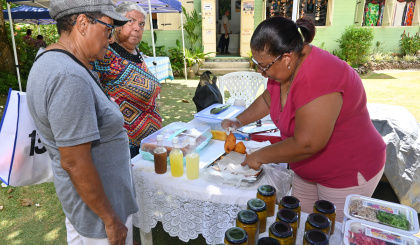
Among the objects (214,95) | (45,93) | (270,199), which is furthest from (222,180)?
(214,95)

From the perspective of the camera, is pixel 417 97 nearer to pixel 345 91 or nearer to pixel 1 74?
pixel 345 91

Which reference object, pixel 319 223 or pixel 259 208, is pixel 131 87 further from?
pixel 319 223

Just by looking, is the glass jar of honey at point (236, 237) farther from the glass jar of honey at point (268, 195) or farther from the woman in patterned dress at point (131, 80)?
the woman in patterned dress at point (131, 80)

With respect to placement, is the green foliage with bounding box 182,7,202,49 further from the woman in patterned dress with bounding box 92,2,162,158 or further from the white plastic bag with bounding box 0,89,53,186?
the white plastic bag with bounding box 0,89,53,186

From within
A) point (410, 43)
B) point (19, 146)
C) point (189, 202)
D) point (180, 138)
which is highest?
point (410, 43)

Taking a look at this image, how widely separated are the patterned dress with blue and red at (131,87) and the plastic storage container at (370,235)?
1.64 m

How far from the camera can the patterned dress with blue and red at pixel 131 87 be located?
1.99 meters

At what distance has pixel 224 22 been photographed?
44.5 feet

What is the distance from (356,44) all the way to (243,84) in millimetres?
9137

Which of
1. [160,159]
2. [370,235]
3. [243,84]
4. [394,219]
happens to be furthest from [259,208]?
[243,84]

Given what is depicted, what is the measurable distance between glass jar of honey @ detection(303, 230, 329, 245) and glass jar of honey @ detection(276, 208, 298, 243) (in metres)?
0.09

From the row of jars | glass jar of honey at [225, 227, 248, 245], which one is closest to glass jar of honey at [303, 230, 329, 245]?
the row of jars

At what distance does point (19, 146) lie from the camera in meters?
1.41

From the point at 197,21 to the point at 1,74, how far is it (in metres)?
7.28
